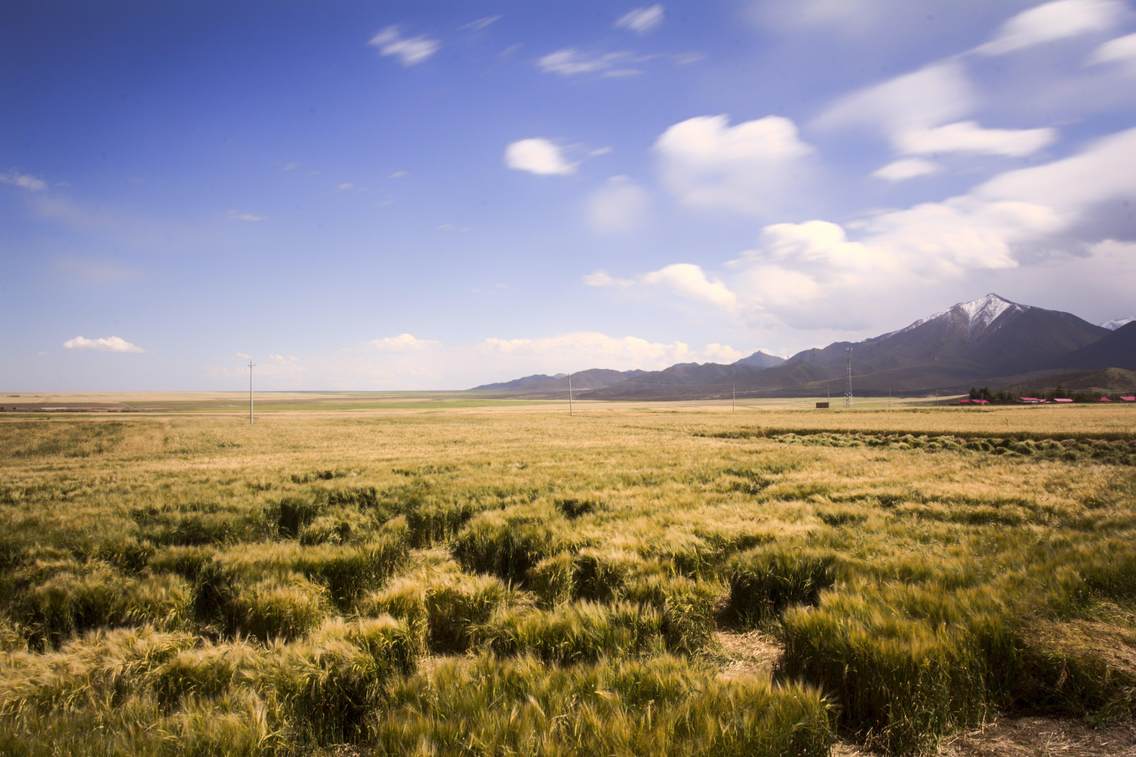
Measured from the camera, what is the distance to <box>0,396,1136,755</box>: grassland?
11.0 feet

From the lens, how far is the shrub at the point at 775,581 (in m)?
6.05

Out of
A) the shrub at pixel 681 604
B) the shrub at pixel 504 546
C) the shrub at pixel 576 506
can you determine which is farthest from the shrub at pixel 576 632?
the shrub at pixel 576 506

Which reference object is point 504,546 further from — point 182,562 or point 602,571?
point 182,562

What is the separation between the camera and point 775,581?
6.46 m

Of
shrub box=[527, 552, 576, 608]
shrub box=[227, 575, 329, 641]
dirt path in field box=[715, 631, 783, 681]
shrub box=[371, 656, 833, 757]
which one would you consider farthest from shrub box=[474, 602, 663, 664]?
shrub box=[227, 575, 329, 641]

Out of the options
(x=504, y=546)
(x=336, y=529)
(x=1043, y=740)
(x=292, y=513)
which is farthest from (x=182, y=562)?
(x=1043, y=740)

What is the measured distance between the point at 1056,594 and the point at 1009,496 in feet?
27.4

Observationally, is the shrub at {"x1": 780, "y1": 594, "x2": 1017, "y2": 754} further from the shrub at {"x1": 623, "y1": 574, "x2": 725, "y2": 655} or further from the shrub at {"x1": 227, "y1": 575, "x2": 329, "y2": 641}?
the shrub at {"x1": 227, "y1": 575, "x2": 329, "y2": 641}

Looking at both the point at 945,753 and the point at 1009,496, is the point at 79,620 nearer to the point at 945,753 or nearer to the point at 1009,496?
the point at 945,753

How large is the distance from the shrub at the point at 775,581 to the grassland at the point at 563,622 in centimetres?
3

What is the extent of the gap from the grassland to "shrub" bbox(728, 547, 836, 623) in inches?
1.3

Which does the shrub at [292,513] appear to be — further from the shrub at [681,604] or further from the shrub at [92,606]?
the shrub at [681,604]

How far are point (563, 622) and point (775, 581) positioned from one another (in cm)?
311

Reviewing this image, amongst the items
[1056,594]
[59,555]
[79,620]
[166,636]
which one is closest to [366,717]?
[166,636]
